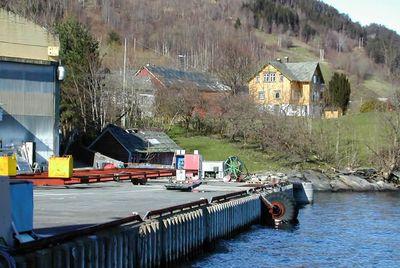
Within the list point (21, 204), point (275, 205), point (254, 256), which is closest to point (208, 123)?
point (275, 205)

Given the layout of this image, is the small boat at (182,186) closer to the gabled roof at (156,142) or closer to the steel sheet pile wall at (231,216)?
the steel sheet pile wall at (231,216)

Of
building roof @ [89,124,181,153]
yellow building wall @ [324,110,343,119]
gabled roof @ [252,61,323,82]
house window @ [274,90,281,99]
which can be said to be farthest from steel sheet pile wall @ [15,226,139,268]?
gabled roof @ [252,61,323,82]

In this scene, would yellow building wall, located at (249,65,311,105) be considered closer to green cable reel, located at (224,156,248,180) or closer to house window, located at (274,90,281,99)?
house window, located at (274,90,281,99)

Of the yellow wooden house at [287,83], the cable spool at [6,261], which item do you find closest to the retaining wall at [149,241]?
the cable spool at [6,261]

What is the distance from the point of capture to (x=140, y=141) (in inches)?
2430

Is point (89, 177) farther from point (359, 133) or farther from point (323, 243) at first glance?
point (359, 133)

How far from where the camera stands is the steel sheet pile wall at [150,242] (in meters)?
13.4

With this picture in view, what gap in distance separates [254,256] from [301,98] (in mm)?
81673

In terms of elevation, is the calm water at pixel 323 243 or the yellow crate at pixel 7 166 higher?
the yellow crate at pixel 7 166

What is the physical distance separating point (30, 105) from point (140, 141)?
15421mm

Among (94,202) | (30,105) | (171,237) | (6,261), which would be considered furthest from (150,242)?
(30,105)

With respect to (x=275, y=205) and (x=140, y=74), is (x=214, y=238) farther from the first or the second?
(x=140, y=74)

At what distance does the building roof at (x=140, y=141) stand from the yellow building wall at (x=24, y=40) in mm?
12604

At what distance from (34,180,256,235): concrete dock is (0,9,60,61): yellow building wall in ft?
47.2
